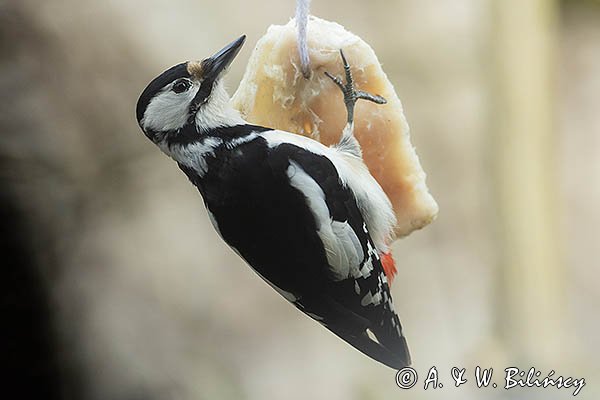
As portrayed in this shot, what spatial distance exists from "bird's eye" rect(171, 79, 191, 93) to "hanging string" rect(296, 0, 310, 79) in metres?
0.11

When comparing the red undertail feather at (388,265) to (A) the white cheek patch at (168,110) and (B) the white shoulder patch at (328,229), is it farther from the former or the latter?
(A) the white cheek patch at (168,110)

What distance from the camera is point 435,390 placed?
2.44 meters

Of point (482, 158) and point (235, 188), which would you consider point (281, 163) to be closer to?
point (235, 188)

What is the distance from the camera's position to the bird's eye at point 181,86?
0.78 m

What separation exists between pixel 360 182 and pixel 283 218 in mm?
89

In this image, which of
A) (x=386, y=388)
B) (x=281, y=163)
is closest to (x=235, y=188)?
(x=281, y=163)

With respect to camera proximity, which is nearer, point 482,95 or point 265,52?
point 265,52

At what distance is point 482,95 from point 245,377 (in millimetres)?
1085

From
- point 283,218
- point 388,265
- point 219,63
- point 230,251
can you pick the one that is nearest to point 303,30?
point 219,63

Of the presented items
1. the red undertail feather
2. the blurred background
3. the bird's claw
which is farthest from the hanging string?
the blurred background

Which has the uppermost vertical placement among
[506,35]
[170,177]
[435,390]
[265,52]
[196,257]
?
[265,52]

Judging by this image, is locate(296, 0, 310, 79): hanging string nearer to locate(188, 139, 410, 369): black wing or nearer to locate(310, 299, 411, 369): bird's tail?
locate(188, 139, 410, 369): black wing

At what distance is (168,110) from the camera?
79cm

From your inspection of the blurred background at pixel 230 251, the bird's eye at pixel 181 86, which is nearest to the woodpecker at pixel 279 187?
the bird's eye at pixel 181 86
